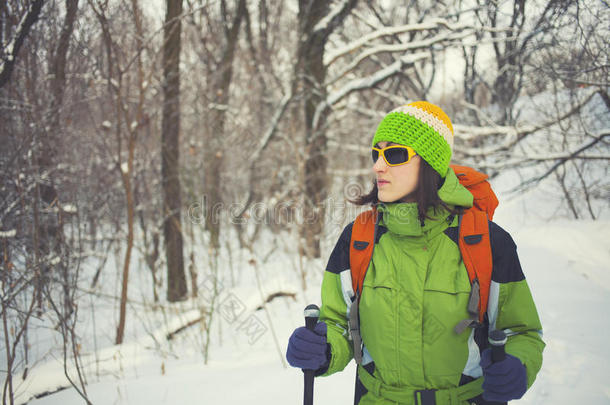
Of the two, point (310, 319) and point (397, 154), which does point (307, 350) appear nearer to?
point (310, 319)

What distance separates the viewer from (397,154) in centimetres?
144

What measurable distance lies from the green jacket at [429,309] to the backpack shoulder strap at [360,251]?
3cm

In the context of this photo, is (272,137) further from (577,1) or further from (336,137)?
(577,1)

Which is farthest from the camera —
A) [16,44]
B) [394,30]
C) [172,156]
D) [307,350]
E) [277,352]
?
[394,30]

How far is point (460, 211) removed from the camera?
4.54ft

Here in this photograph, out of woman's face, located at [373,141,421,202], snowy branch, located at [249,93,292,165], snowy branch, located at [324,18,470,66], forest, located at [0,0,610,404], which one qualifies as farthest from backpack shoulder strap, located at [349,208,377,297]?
snowy branch, located at [249,93,292,165]

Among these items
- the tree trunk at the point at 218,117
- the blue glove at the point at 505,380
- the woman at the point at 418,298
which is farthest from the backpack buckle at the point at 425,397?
the tree trunk at the point at 218,117

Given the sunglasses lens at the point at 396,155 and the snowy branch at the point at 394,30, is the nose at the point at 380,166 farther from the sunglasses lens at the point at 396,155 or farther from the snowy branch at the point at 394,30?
the snowy branch at the point at 394,30

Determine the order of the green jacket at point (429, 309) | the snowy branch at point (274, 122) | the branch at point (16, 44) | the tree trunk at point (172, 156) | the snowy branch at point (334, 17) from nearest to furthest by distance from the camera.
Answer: the green jacket at point (429, 309), the branch at point (16, 44), the tree trunk at point (172, 156), the snowy branch at point (334, 17), the snowy branch at point (274, 122)

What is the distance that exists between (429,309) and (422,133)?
710 millimetres

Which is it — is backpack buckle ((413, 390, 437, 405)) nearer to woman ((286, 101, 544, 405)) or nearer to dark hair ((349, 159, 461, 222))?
woman ((286, 101, 544, 405))

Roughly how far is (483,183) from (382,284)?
26.4 inches

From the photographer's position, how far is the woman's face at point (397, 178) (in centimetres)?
143

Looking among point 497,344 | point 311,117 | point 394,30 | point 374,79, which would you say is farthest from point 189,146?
point 497,344
